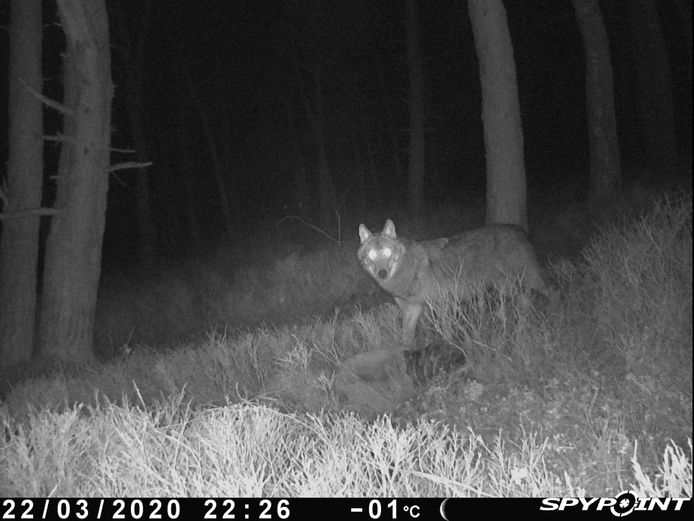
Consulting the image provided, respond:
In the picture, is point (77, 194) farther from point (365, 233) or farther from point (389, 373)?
point (389, 373)

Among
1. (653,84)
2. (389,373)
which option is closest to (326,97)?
(653,84)

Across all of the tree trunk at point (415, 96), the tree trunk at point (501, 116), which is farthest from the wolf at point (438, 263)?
the tree trunk at point (415, 96)

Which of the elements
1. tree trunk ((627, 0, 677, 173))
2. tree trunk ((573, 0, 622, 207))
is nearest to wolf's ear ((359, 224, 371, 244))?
tree trunk ((573, 0, 622, 207))

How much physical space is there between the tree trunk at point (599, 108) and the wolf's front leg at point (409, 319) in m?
5.90

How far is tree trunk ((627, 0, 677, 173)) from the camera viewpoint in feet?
47.3

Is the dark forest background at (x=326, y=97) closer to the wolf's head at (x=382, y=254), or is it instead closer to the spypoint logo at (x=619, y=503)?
the wolf's head at (x=382, y=254)

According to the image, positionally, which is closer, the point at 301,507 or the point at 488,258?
the point at 301,507

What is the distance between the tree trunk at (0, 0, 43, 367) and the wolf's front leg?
22.3 ft

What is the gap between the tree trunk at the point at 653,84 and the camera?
1441 cm

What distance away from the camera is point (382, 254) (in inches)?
289

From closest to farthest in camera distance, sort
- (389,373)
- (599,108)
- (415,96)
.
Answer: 1. (389,373)
2. (599,108)
3. (415,96)

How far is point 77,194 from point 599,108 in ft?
29.8

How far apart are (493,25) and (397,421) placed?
663cm

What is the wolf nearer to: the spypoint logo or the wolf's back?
the wolf's back
